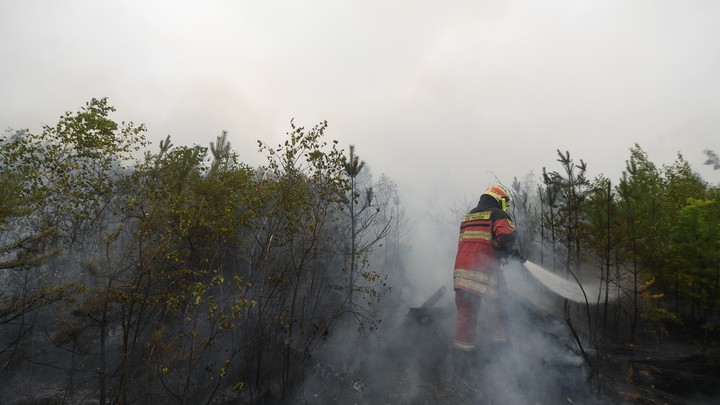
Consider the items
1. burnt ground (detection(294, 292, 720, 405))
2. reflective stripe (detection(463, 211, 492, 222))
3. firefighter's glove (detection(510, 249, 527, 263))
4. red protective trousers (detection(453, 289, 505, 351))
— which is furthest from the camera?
burnt ground (detection(294, 292, 720, 405))

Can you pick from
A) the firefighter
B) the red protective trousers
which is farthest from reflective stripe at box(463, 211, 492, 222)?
the red protective trousers

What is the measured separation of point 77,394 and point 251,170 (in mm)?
7360

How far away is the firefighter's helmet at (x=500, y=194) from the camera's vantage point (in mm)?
7145

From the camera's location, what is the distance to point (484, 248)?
6.79m

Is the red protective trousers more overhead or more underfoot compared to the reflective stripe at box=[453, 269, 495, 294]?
more underfoot

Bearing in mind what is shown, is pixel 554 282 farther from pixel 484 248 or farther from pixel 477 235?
pixel 477 235

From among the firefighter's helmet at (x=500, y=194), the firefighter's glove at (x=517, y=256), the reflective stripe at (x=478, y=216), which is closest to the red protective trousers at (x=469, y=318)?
the firefighter's glove at (x=517, y=256)

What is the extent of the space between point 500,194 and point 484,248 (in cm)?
135

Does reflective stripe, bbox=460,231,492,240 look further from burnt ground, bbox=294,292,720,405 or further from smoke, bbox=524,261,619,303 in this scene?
burnt ground, bbox=294,292,720,405

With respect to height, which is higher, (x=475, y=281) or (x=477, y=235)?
(x=477, y=235)

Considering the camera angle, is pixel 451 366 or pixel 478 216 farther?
pixel 451 366

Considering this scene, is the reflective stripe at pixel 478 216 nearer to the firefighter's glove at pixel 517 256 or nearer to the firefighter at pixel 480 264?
the firefighter at pixel 480 264

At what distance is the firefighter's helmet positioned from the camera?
23.4 ft

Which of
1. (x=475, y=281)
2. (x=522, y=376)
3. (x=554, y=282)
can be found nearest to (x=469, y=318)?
A: (x=475, y=281)
